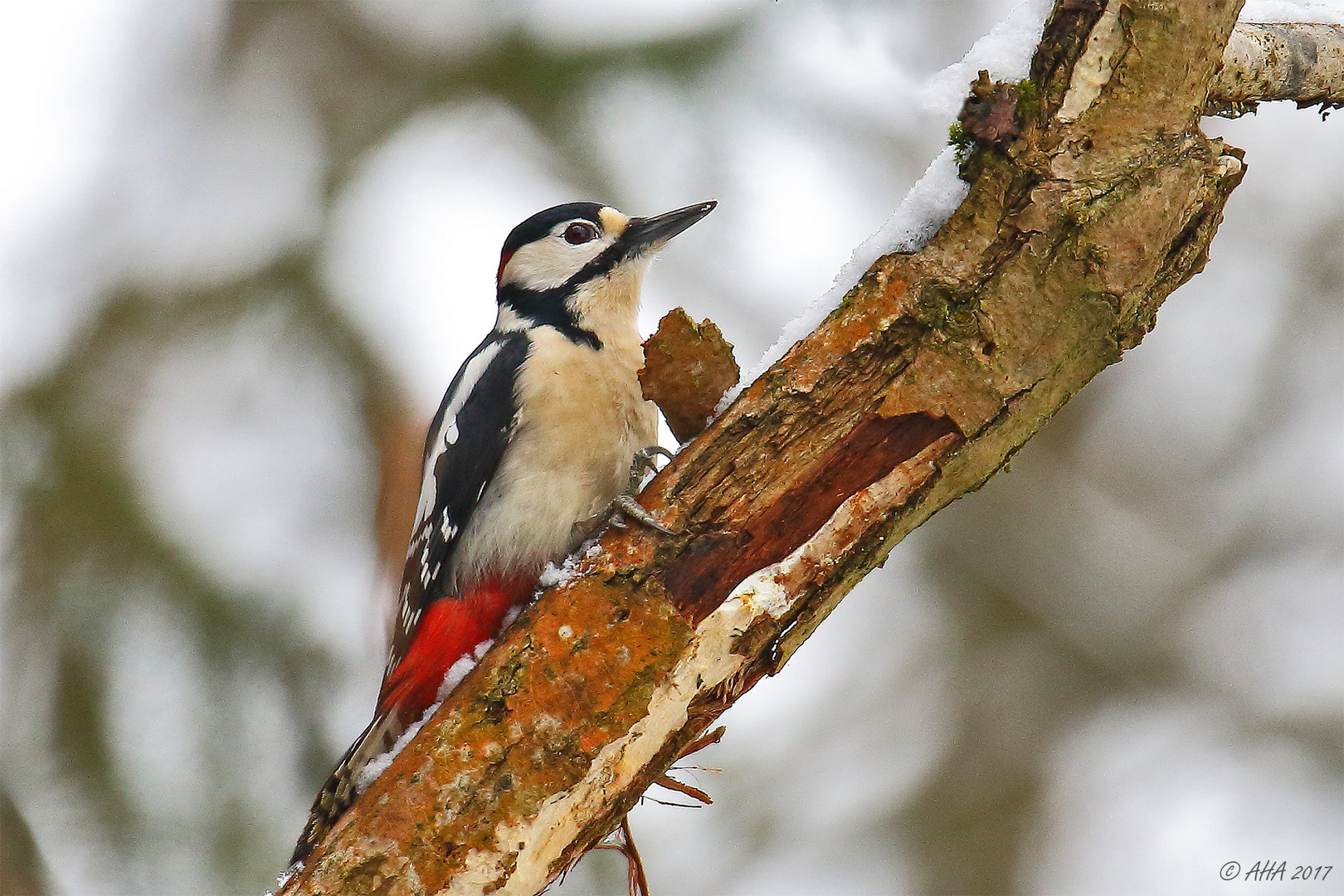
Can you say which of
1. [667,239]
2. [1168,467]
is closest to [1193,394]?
[1168,467]

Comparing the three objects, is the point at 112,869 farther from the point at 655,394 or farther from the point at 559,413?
the point at 655,394

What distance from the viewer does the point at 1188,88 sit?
1867 mm

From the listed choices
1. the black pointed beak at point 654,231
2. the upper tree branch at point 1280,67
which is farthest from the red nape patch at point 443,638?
the upper tree branch at point 1280,67

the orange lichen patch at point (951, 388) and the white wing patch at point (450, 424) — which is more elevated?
the white wing patch at point (450, 424)

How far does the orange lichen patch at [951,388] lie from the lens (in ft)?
6.21

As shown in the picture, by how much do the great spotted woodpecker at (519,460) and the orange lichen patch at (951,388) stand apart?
68 centimetres

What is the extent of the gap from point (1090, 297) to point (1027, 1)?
0.57 meters

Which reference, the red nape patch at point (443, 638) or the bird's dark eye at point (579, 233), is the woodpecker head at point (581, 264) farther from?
the red nape patch at point (443, 638)

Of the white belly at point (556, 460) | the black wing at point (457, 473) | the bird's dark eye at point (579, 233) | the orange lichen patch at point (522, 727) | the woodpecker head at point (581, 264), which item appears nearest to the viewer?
the orange lichen patch at point (522, 727)

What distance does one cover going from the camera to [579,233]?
9.94 feet

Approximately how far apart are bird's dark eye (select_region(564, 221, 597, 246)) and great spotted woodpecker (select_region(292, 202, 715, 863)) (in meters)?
0.02

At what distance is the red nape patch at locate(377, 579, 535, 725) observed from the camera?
7.39 ft

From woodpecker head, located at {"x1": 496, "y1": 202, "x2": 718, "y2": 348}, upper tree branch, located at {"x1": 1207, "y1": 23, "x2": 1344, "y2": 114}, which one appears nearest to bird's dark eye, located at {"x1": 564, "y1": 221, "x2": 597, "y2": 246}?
woodpecker head, located at {"x1": 496, "y1": 202, "x2": 718, "y2": 348}

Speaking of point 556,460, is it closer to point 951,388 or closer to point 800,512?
point 800,512
